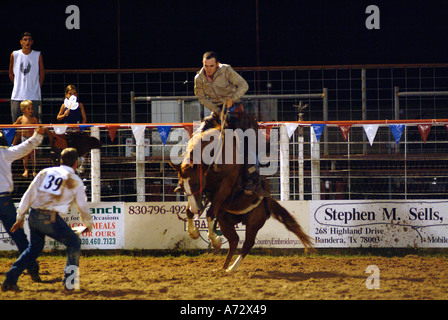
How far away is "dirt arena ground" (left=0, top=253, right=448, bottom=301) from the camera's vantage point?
260 inches

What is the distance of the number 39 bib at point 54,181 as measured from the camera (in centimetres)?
663

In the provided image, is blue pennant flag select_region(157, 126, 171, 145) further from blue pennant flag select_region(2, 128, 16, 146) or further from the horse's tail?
blue pennant flag select_region(2, 128, 16, 146)

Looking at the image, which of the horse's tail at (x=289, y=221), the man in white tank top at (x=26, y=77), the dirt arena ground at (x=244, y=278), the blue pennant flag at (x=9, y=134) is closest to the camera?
the dirt arena ground at (x=244, y=278)

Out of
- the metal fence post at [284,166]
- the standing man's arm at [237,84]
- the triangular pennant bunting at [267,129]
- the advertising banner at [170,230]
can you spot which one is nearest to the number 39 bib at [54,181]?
the standing man's arm at [237,84]

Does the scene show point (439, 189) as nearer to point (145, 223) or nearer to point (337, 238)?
point (337, 238)

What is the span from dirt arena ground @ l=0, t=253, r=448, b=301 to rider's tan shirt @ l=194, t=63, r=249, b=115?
8.09ft

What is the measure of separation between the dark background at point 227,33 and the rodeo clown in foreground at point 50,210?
9.83 metres

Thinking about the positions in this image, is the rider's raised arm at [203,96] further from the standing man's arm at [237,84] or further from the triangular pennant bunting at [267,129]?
the triangular pennant bunting at [267,129]

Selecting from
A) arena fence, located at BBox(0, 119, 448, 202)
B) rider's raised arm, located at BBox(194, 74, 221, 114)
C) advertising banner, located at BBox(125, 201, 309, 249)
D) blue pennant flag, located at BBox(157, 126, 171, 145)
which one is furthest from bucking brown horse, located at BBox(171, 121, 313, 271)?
blue pennant flag, located at BBox(157, 126, 171, 145)

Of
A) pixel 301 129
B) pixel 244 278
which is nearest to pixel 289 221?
pixel 244 278

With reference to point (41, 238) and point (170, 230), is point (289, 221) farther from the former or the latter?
point (41, 238)

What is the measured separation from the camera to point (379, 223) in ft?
32.7

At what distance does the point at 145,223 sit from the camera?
398 inches

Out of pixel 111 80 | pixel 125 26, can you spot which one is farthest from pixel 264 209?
pixel 125 26
